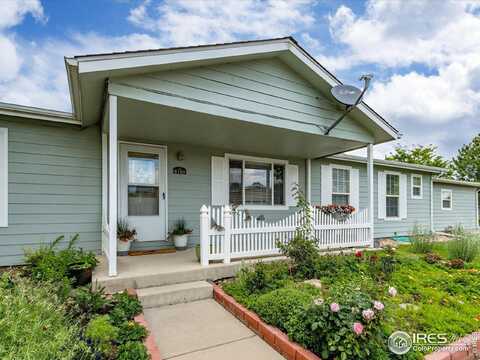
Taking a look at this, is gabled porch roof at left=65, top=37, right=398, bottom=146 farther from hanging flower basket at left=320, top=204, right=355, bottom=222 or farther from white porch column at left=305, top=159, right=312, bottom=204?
white porch column at left=305, top=159, right=312, bottom=204

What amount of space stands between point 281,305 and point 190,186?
12.9 feet

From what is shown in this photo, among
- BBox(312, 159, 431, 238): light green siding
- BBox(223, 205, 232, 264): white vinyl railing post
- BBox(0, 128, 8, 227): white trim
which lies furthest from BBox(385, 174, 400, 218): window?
BBox(0, 128, 8, 227): white trim

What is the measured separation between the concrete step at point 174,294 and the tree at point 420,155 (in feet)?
78.4

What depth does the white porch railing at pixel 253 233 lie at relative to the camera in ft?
13.9

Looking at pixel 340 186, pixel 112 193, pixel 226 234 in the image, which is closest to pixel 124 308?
pixel 112 193

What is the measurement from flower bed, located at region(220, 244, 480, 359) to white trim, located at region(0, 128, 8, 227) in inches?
149

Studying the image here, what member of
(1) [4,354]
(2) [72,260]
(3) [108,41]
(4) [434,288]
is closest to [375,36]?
(4) [434,288]

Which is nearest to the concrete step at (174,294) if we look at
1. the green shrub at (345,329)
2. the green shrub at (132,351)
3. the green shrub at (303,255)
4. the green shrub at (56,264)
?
the green shrub at (56,264)

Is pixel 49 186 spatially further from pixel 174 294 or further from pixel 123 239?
pixel 174 294

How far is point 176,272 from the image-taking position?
148 inches

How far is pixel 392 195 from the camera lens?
29.9ft

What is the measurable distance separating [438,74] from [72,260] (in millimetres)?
15956

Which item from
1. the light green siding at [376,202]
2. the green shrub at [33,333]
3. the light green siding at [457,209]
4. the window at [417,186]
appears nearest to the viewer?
the green shrub at [33,333]

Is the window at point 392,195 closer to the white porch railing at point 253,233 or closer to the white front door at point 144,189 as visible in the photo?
the white porch railing at point 253,233
